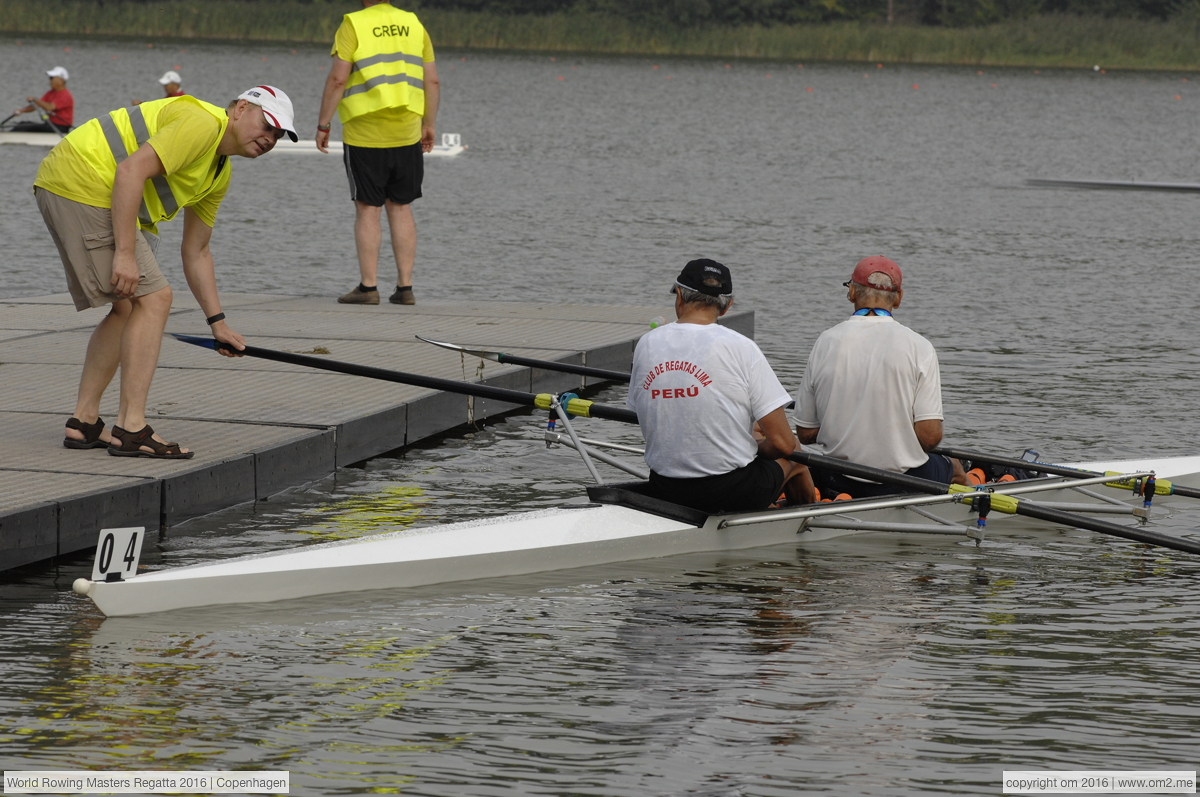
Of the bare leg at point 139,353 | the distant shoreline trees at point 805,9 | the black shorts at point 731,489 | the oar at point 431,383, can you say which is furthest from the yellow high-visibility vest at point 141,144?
the distant shoreline trees at point 805,9

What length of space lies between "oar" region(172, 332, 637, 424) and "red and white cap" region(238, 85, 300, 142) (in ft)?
3.23

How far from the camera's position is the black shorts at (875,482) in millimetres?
6523

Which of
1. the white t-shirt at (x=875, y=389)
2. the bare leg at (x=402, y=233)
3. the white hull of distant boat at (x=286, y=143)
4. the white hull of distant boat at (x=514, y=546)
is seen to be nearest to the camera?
the white hull of distant boat at (x=514, y=546)

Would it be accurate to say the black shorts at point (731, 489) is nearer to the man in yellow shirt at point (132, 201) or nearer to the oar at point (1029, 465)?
the oar at point (1029, 465)

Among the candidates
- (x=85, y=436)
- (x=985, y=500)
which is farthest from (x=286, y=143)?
(x=985, y=500)

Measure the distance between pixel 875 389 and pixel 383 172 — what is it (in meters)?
5.36

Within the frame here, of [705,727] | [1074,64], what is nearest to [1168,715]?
[705,727]

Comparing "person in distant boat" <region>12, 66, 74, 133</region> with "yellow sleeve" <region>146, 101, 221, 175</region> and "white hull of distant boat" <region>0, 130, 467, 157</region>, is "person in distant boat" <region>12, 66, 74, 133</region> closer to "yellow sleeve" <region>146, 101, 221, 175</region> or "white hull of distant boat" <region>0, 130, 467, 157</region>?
"white hull of distant boat" <region>0, 130, 467, 157</region>

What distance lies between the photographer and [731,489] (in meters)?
6.13

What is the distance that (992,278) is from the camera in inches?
600

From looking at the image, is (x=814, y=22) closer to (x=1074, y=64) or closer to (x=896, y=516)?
(x=1074, y=64)

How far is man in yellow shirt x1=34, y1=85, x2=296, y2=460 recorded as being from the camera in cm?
→ 634

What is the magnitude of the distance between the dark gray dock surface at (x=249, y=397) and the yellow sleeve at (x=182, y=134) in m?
1.18

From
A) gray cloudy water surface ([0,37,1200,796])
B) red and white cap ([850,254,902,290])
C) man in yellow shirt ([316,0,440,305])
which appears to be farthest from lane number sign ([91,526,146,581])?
man in yellow shirt ([316,0,440,305])
